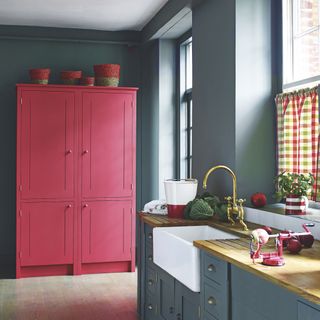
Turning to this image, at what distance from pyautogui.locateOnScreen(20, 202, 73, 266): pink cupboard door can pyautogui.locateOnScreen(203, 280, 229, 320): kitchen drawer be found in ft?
10.1

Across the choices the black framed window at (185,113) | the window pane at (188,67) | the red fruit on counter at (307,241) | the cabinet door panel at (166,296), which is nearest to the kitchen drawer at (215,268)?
the red fruit on counter at (307,241)

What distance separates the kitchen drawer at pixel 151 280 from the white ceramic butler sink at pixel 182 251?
0.30 metres

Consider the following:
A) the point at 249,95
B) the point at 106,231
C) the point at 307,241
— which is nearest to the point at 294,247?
the point at 307,241

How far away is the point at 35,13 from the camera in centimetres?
560

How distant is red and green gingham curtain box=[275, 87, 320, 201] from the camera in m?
3.46

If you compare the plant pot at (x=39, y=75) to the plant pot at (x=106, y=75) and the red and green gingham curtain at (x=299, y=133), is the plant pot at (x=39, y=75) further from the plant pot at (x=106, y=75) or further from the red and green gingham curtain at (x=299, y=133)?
the red and green gingham curtain at (x=299, y=133)

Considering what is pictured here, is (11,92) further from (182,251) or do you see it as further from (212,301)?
(212,301)

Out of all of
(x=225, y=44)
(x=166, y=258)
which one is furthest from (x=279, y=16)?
(x=166, y=258)

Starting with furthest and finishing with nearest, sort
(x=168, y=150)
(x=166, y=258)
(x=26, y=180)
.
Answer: (x=168, y=150)
(x=26, y=180)
(x=166, y=258)

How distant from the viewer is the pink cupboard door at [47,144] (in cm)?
557

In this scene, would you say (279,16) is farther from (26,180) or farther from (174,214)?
(26,180)

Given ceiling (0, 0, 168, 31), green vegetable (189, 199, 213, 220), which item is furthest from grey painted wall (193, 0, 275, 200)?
ceiling (0, 0, 168, 31)

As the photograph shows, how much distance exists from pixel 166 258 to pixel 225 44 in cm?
171

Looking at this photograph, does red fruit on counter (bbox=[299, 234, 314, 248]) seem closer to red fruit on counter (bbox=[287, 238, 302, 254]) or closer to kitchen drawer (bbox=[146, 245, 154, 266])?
red fruit on counter (bbox=[287, 238, 302, 254])
